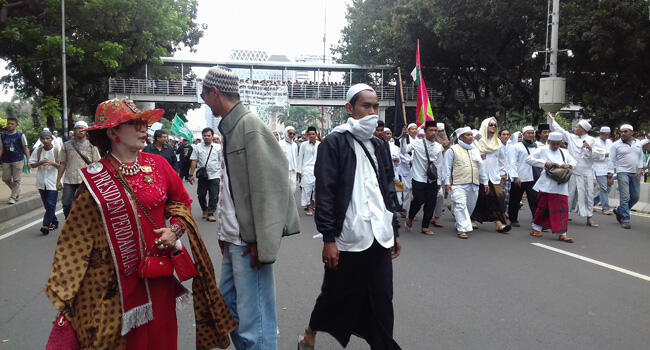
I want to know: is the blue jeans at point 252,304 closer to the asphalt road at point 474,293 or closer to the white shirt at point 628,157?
the asphalt road at point 474,293

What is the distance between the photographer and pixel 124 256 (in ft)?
7.92

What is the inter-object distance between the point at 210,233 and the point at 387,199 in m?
5.32

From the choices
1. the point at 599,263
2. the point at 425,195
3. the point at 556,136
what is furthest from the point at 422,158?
the point at 599,263

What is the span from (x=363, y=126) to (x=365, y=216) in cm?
53

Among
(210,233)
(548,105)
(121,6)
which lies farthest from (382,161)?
(121,6)

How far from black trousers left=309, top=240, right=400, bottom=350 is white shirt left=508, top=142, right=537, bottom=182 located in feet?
23.4

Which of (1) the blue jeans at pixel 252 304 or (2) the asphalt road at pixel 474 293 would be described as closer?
(1) the blue jeans at pixel 252 304

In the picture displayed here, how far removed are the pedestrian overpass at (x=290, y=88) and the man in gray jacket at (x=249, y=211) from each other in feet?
107

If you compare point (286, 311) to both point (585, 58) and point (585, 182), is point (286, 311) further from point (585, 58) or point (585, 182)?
point (585, 58)

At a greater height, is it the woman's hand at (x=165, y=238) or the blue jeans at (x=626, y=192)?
the woman's hand at (x=165, y=238)

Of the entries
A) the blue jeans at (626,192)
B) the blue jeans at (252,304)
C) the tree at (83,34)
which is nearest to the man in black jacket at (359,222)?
the blue jeans at (252,304)

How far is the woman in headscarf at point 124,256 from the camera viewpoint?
2.34 metres

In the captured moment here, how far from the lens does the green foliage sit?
57.2ft

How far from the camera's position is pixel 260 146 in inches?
99.5
